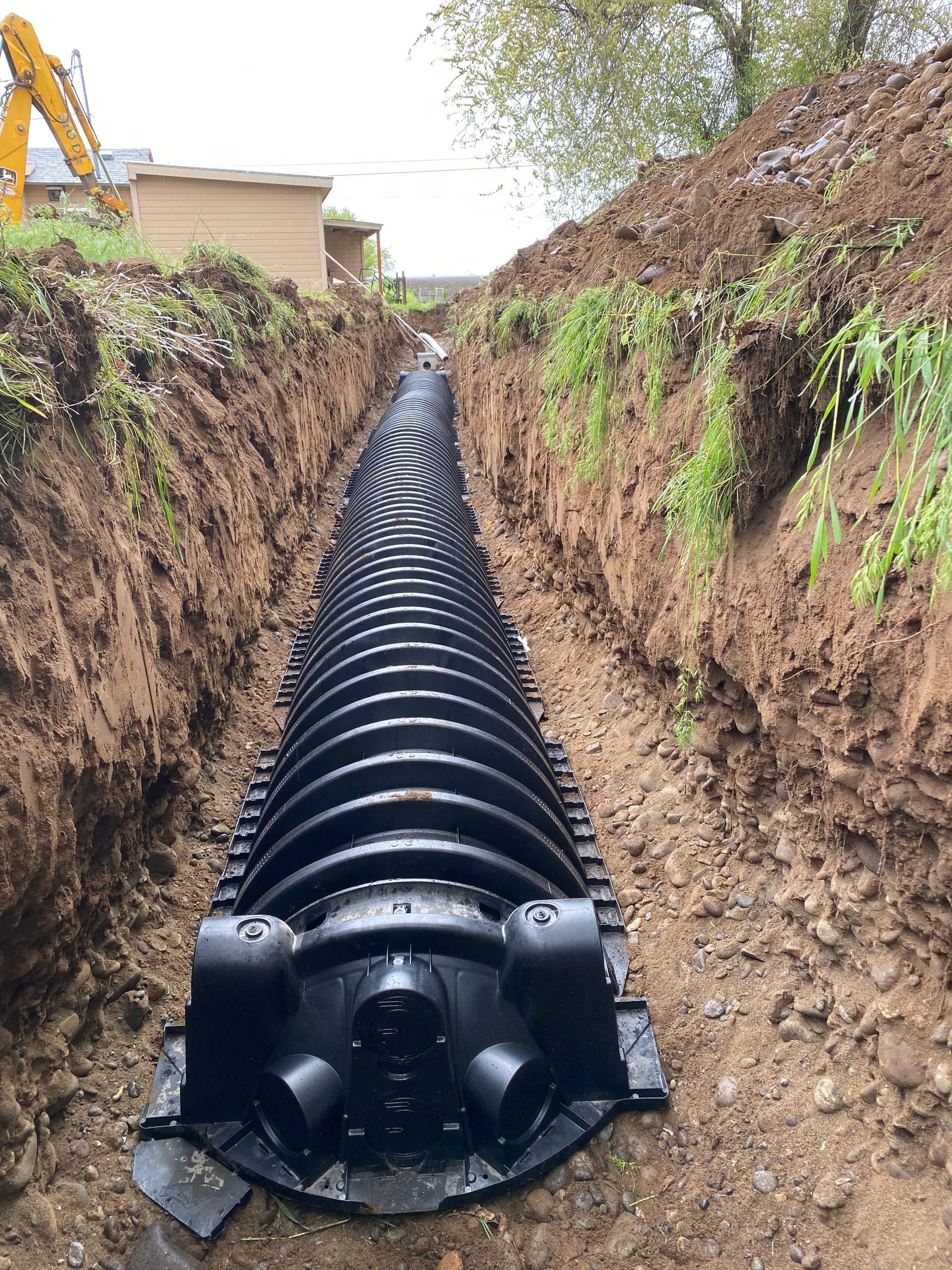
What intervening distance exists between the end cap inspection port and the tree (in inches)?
326

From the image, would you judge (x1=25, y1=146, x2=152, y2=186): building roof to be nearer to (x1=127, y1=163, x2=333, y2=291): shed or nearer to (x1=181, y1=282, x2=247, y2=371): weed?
(x1=127, y1=163, x2=333, y2=291): shed

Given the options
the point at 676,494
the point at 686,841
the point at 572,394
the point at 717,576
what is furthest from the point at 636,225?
the point at 686,841

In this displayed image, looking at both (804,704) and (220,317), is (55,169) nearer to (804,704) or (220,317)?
(220,317)

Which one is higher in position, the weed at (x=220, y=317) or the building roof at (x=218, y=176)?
the building roof at (x=218, y=176)

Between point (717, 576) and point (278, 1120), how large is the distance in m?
2.21

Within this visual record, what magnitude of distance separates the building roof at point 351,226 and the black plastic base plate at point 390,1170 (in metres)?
22.8

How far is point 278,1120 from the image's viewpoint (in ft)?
7.09

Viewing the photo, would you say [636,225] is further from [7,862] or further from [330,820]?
[7,862]

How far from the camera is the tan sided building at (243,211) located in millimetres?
16203

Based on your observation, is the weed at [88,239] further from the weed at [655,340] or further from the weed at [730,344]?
the weed at [730,344]

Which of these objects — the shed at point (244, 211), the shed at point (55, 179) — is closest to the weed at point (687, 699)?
the shed at point (244, 211)

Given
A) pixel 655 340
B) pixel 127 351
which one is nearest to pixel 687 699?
pixel 655 340

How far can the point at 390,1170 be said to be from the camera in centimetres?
216

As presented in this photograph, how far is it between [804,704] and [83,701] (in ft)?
7.55
